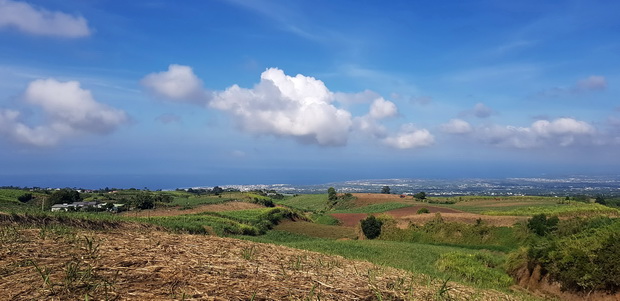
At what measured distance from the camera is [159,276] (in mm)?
4852

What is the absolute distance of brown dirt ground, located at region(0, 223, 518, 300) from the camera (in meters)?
4.22

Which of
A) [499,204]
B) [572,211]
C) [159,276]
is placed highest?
[159,276]

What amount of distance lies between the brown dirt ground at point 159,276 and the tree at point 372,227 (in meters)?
34.5

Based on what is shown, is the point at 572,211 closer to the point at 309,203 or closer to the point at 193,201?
the point at 193,201

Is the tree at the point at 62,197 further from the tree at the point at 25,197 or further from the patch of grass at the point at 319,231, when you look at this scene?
the patch of grass at the point at 319,231

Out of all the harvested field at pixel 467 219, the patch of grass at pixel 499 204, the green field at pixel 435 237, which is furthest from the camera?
the patch of grass at pixel 499 204

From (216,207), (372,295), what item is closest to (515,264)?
(372,295)

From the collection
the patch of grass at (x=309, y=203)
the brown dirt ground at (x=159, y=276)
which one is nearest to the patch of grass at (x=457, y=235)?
the brown dirt ground at (x=159, y=276)

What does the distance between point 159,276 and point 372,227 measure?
3729cm

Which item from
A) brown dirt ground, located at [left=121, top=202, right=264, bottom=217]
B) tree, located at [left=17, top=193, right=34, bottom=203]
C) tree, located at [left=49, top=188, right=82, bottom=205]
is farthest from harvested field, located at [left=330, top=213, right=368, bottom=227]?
tree, located at [left=17, top=193, right=34, bottom=203]

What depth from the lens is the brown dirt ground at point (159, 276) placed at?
4219 mm

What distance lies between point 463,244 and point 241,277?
112 ft

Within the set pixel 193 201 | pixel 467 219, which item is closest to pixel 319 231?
pixel 467 219

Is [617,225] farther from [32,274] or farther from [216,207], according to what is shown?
[216,207]
